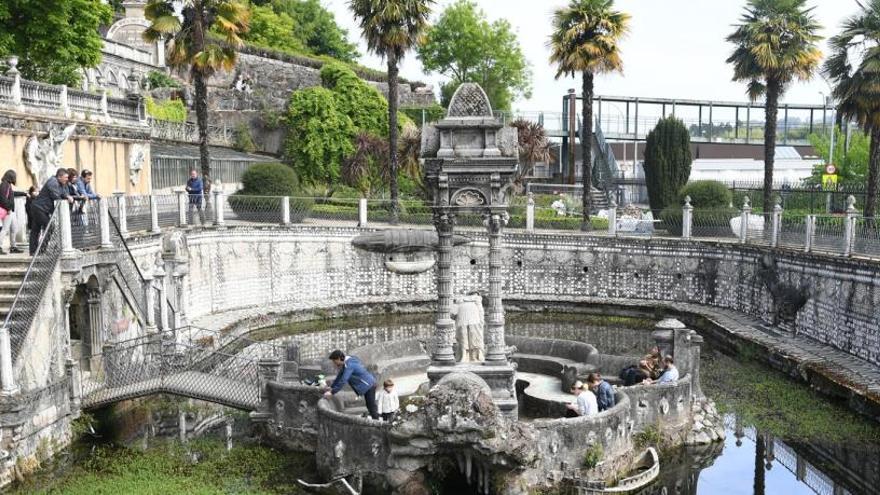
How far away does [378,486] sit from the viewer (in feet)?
41.2

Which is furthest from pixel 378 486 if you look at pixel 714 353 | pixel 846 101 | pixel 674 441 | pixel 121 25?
pixel 121 25

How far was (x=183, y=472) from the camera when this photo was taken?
44.0ft

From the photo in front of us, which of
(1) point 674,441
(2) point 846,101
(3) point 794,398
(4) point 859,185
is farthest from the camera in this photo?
(4) point 859,185

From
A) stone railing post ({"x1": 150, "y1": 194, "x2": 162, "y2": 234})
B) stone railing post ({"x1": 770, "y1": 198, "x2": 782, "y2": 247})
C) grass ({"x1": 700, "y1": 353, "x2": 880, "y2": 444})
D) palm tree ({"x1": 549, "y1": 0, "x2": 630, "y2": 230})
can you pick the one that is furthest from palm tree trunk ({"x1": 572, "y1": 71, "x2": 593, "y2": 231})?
stone railing post ({"x1": 150, "y1": 194, "x2": 162, "y2": 234})

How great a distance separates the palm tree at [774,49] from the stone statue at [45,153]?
20641 millimetres

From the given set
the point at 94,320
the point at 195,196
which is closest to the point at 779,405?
the point at 94,320

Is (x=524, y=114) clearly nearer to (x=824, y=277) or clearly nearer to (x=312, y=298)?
(x=312, y=298)

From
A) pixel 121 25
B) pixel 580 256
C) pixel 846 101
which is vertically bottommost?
pixel 580 256

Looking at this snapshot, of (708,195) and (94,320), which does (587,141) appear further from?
(94,320)

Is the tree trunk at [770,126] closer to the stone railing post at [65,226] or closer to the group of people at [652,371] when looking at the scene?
the group of people at [652,371]

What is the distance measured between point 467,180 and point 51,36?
64.2ft

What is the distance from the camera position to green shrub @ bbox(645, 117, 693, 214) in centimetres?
3278

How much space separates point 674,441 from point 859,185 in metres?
29.3

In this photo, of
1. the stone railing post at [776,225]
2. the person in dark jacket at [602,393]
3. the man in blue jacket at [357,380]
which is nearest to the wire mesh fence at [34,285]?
the man in blue jacket at [357,380]
